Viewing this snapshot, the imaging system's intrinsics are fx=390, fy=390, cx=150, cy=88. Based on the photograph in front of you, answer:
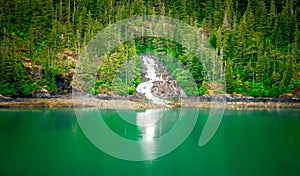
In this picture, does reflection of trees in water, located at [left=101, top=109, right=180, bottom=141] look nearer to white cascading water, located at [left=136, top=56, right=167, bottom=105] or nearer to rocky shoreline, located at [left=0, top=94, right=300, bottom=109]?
rocky shoreline, located at [left=0, top=94, right=300, bottom=109]

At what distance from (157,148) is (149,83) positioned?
3544 centimetres

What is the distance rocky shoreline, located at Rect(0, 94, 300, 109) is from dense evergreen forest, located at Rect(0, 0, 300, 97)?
157 centimetres

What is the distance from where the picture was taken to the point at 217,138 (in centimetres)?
3331

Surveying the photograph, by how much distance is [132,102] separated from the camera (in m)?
58.4

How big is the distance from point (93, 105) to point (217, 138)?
1106 inches

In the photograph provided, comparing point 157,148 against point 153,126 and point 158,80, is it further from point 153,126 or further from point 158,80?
point 158,80

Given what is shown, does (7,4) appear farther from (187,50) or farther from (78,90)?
(187,50)

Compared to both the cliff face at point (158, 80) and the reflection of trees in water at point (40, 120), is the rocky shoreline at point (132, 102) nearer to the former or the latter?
the cliff face at point (158, 80)

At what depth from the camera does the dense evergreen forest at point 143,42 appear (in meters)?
62.4

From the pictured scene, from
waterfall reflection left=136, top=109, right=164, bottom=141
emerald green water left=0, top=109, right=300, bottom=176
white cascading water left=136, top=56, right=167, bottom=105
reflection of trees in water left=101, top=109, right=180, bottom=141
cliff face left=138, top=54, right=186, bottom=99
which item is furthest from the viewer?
cliff face left=138, top=54, right=186, bottom=99

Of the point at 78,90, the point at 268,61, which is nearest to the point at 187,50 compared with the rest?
the point at 268,61

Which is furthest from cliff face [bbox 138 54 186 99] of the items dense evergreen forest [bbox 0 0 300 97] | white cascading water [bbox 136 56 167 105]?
dense evergreen forest [bbox 0 0 300 97]

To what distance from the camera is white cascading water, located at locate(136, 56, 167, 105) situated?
6164 centimetres

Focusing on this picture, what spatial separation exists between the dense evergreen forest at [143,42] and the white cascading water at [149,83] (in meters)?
1.36
